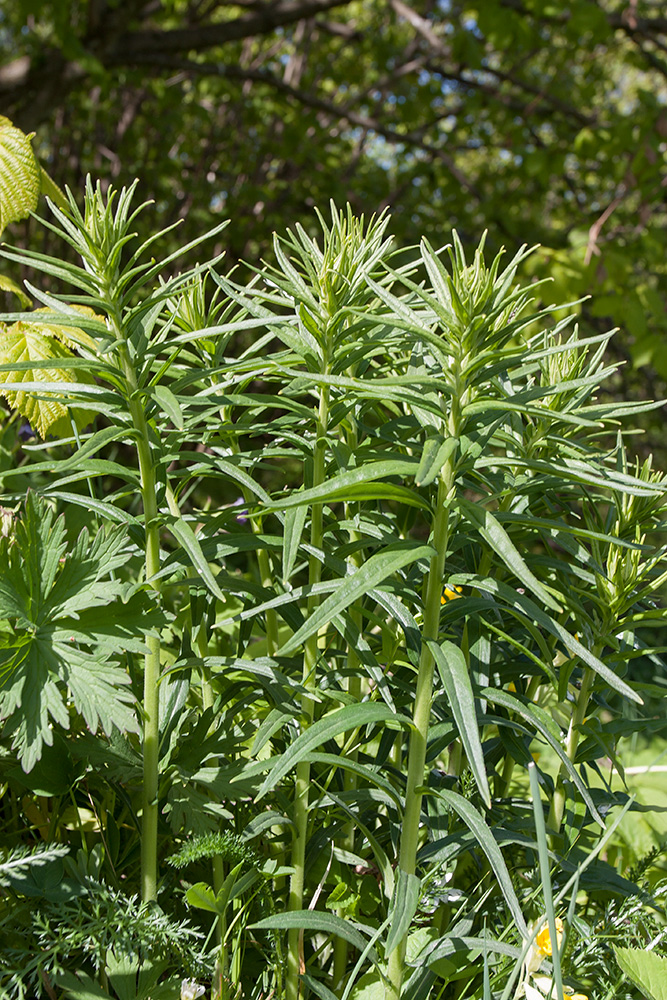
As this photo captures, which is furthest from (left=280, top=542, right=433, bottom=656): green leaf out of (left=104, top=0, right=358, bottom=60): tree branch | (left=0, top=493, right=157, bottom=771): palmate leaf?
(left=104, top=0, right=358, bottom=60): tree branch

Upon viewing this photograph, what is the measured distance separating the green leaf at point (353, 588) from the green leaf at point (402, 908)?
0.92 ft

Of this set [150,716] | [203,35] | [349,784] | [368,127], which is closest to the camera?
[150,716]

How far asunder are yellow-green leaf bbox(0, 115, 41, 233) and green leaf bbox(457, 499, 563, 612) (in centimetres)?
92

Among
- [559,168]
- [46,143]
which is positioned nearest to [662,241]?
[559,168]

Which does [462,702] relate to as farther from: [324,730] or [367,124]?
[367,124]

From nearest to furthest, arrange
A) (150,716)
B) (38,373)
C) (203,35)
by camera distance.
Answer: (150,716) < (38,373) < (203,35)

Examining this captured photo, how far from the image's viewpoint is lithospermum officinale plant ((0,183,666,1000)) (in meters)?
0.79

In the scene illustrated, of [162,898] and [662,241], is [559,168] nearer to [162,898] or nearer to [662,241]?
[662,241]

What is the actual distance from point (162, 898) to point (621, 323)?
3391 mm

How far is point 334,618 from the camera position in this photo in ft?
2.68

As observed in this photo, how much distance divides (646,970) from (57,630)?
77 centimetres

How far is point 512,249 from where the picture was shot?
4.25 meters

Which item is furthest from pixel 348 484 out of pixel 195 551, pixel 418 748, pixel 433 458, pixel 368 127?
pixel 368 127

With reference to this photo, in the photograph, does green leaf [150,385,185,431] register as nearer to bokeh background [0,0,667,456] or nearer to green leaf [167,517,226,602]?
green leaf [167,517,226,602]
